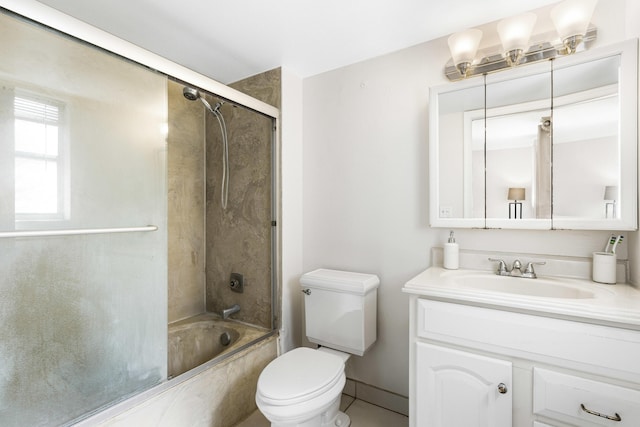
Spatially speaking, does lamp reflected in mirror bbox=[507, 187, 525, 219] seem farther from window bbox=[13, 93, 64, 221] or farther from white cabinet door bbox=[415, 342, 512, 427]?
window bbox=[13, 93, 64, 221]

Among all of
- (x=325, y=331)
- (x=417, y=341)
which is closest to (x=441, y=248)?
(x=417, y=341)

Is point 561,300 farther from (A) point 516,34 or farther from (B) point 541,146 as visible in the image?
(A) point 516,34

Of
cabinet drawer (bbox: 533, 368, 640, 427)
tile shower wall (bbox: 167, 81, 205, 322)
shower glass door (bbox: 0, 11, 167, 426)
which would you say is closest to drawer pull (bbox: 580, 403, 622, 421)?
cabinet drawer (bbox: 533, 368, 640, 427)

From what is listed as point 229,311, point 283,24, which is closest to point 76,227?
point 229,311

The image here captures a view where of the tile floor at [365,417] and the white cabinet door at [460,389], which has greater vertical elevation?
the white cabinet door at [460,389]

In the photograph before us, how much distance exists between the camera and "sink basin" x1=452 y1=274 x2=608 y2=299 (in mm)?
1249

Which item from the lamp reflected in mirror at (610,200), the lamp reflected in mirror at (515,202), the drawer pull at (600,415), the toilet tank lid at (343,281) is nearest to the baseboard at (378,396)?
the toilet tank lid at (343,281)

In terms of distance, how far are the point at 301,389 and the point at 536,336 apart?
94cm

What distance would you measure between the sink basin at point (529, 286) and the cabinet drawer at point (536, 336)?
16 cm

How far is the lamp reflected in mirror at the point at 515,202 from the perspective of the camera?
4.80 ft

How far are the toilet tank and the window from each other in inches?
49.1

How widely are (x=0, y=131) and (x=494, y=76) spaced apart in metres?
2.01

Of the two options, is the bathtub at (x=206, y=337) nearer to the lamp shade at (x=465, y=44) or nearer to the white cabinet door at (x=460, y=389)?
the white cabinet door at (x=460, y=389)

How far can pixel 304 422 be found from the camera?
1.37 metres
